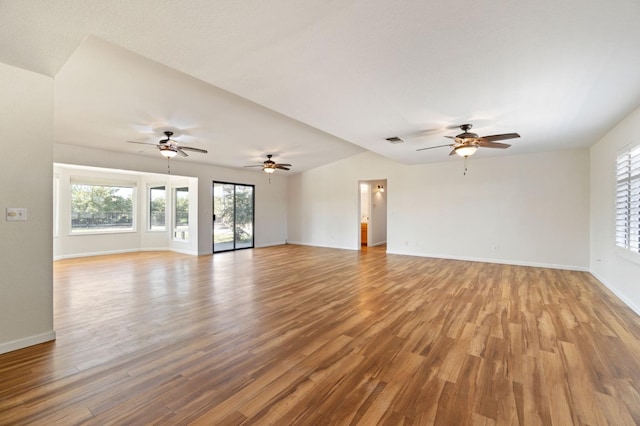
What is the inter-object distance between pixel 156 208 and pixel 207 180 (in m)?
2.30

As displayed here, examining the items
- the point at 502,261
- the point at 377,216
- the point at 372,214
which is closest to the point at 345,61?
the point at 502,261

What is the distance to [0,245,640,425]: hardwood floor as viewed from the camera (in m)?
1.77

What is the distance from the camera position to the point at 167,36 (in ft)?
6.84

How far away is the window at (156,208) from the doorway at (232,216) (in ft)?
6.26

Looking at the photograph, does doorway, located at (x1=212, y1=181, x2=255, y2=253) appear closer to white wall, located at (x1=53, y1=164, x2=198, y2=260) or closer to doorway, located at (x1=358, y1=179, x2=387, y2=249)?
white wall, located at (x1=53, y1=164, x2=198, y2=260)

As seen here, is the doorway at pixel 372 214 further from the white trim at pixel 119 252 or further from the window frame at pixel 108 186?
the window frame at pixel 108 186

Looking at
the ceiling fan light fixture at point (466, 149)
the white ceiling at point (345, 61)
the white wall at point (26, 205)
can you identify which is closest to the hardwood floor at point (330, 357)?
the white wall at point (26, 205)

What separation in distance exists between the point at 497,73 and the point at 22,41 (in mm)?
4098

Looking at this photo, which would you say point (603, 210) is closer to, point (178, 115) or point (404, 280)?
point (404, 280)

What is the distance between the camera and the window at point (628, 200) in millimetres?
3664

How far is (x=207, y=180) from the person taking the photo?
8227mm

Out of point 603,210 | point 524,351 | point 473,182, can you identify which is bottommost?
point 524,351

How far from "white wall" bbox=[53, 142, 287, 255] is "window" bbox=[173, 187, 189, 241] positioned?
0.81 metres

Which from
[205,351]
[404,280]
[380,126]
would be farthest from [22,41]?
[404,280]
